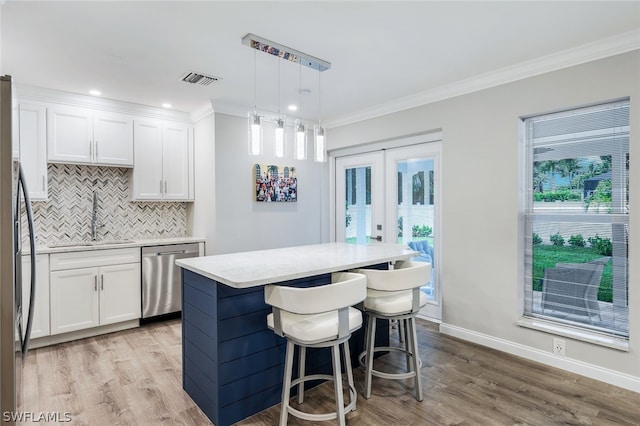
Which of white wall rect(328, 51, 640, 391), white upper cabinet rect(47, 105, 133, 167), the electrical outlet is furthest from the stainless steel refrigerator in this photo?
the electrical outlet

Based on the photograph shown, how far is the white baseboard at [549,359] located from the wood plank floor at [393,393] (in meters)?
0.06

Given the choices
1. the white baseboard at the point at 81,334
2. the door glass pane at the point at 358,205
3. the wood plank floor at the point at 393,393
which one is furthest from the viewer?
the door glass pane at the point at 358,205

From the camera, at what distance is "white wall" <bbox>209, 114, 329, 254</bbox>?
13.9 feet

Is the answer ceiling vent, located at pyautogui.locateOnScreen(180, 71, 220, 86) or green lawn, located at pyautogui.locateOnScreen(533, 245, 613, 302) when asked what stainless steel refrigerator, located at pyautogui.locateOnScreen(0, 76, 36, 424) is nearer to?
ceiling vent, located at pyautogui.locateOnScreen(180, 71, 220, 86)

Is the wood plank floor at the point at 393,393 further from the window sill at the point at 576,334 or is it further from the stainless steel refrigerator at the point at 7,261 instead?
the stainless steel refrigerator at the point at 7,261

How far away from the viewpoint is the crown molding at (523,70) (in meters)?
2.61

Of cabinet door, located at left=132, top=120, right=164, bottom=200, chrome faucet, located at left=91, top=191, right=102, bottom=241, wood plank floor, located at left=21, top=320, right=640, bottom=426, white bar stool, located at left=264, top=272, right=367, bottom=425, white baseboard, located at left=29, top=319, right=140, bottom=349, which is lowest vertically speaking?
wood plank floor, located at left=21, top=320, right=640, bottom=426

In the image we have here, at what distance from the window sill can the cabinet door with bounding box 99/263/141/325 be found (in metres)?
3.85

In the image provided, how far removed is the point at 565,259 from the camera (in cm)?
303

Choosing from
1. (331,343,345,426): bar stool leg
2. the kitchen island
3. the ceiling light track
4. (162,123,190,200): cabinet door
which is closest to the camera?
(331,343,345,426): bar stool leg

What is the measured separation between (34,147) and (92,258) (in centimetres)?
123

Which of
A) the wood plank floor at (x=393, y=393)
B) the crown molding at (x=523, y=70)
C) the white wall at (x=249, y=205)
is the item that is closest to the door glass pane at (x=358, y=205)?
the white wall at (x=249, y=205)

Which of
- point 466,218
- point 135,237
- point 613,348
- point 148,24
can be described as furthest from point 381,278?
point 135,237

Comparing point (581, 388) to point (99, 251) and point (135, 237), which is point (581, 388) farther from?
point (135, 237)
